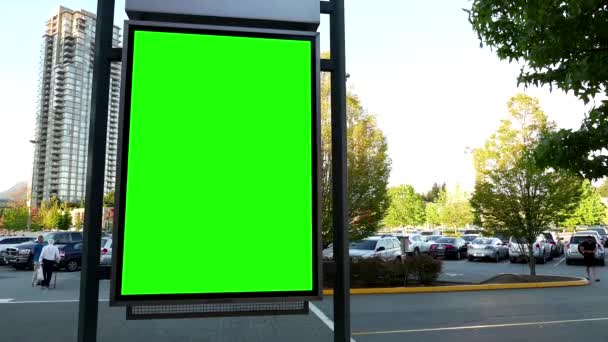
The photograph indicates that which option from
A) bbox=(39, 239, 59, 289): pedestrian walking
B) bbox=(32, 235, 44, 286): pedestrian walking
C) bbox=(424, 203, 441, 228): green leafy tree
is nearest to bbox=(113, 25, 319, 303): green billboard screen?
bbox=(39, 239, 59, 289): pedestrian walking

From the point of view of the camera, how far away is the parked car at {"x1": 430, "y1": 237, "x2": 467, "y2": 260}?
106 ft

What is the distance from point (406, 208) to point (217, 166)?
88.5 meters

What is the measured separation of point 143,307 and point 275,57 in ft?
5.64

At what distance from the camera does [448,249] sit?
107 feet

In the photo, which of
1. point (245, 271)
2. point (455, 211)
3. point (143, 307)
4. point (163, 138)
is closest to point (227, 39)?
point (163, 138)

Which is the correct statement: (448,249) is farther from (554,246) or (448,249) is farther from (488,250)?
(554,246)

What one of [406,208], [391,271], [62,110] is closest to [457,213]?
[406,208]

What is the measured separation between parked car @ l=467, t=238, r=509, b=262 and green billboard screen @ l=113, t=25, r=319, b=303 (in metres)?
29.7

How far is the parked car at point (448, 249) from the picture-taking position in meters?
32.3

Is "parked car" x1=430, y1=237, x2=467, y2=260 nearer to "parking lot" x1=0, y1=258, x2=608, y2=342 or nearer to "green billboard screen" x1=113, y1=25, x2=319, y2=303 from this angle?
"parking lot" x1=0, y1=258, x2=608, y2=342

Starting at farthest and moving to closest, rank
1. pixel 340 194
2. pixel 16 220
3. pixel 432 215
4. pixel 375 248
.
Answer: pixel 432 215, pixel 16 220, pixel 375 248, pixel 340 194

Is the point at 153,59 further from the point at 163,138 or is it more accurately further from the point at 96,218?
the point at 96,218

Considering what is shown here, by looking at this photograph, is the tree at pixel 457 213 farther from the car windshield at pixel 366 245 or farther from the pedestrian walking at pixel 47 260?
the pedestrian walking at pixel 47 260

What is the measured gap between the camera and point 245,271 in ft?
9.16
